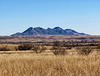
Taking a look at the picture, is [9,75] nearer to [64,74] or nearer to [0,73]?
[0,73]

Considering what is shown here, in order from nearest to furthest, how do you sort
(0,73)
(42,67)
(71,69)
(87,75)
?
(87,75) → (0,73) → (71,69) → (42,67)

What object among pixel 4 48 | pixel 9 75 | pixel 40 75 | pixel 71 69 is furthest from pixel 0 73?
pixel 4 48

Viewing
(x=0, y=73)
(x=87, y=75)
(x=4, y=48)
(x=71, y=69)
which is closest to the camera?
(x=87, y=75)

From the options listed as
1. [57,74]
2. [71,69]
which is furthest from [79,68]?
[57,74]

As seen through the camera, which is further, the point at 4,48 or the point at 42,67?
the point at 4,48

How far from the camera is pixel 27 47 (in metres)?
67.6

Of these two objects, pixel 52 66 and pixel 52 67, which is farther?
pixel 52 66

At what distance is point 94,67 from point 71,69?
836 mm

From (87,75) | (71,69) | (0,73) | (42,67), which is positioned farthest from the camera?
(42,67)

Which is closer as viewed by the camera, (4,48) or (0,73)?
(0,73)

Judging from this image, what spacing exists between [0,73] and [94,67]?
3.12 meters

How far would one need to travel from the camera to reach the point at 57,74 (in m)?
5.34

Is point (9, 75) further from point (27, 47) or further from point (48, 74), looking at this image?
point (27, 47)

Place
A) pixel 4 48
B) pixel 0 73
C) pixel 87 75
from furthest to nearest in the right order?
pixel 4 48
pixel 0 73
pixel 87 75
